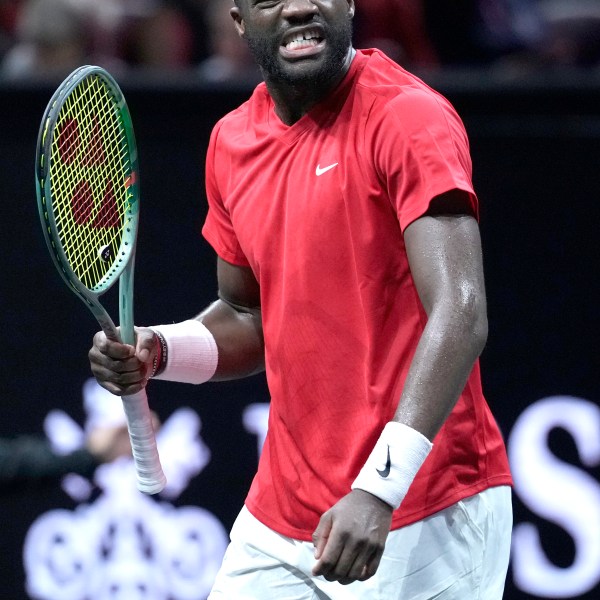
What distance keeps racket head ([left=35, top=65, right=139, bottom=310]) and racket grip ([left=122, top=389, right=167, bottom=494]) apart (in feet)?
0.81

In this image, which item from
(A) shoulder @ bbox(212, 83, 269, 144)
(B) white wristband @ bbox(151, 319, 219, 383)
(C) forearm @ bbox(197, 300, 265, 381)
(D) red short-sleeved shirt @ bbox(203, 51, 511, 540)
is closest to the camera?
(D) red short-sleeved shirt @ bbox(203, 51, 511, 540)

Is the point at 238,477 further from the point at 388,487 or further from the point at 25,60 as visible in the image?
the point at 388,487

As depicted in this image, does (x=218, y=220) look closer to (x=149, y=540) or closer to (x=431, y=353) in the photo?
(x=431, y=353)

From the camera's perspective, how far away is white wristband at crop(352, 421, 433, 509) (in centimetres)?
233

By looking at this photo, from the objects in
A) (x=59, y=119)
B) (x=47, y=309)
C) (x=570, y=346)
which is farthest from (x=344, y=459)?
(x=47, y=309)

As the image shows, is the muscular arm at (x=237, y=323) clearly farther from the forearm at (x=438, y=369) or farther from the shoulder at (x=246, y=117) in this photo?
the forearm at (x=438, y=369)

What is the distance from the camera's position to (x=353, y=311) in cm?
270

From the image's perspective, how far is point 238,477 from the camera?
15.3ft

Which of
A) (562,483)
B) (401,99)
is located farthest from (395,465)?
(562,483)

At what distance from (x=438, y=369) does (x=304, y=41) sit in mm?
814

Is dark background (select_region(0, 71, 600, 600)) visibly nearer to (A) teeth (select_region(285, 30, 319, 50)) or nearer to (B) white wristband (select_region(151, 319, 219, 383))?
(B) white wristband (select_region(151, 319, 219, 383))

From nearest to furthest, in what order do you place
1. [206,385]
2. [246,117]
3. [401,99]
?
[401,99], [246,117], [206,385]

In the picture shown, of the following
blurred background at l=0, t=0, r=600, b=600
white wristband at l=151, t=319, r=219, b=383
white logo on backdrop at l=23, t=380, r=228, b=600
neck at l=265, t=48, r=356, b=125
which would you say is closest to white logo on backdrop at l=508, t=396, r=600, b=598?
blurred background at l=0, t=0, r=600, b=600

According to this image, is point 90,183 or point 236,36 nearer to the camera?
point 90,183
